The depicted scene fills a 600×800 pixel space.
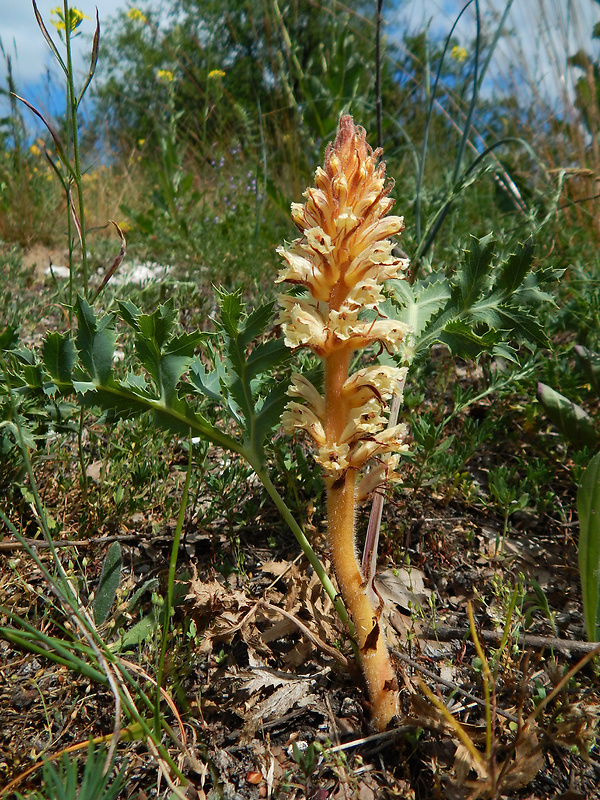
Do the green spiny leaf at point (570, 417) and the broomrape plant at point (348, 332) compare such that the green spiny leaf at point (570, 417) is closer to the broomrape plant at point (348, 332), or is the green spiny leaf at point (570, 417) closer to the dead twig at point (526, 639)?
the dead twig at point (526, 639)

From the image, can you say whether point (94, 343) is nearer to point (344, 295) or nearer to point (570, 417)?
point (344, 295)

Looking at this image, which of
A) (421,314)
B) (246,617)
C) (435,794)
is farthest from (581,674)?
(421,314)

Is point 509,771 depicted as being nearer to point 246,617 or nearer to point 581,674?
point 581,674

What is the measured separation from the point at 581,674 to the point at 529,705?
0.77 feet

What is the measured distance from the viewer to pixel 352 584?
4.42ft

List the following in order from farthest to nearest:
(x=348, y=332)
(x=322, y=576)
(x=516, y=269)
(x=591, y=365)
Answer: (x=591, y=365) < (x=516, y=269) < (x=322, y=576) < (x=348, y=332)

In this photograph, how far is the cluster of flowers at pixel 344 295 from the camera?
1264 millimetres

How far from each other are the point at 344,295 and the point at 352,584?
0.73 m

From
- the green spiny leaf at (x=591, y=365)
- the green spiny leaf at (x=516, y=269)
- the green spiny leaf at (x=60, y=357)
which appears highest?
the green spiny leaf at (x=516, y=269)

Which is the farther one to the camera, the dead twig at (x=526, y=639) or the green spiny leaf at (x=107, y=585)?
the green spiny leaf at (x=107, y=585)

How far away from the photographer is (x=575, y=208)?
4168 mm

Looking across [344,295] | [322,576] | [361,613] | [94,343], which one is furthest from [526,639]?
[94,343]

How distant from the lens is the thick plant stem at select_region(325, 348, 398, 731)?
1.34 meters

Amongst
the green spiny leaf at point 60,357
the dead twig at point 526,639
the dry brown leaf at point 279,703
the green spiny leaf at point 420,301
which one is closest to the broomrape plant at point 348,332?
the dry brown leaf at point 279,703
